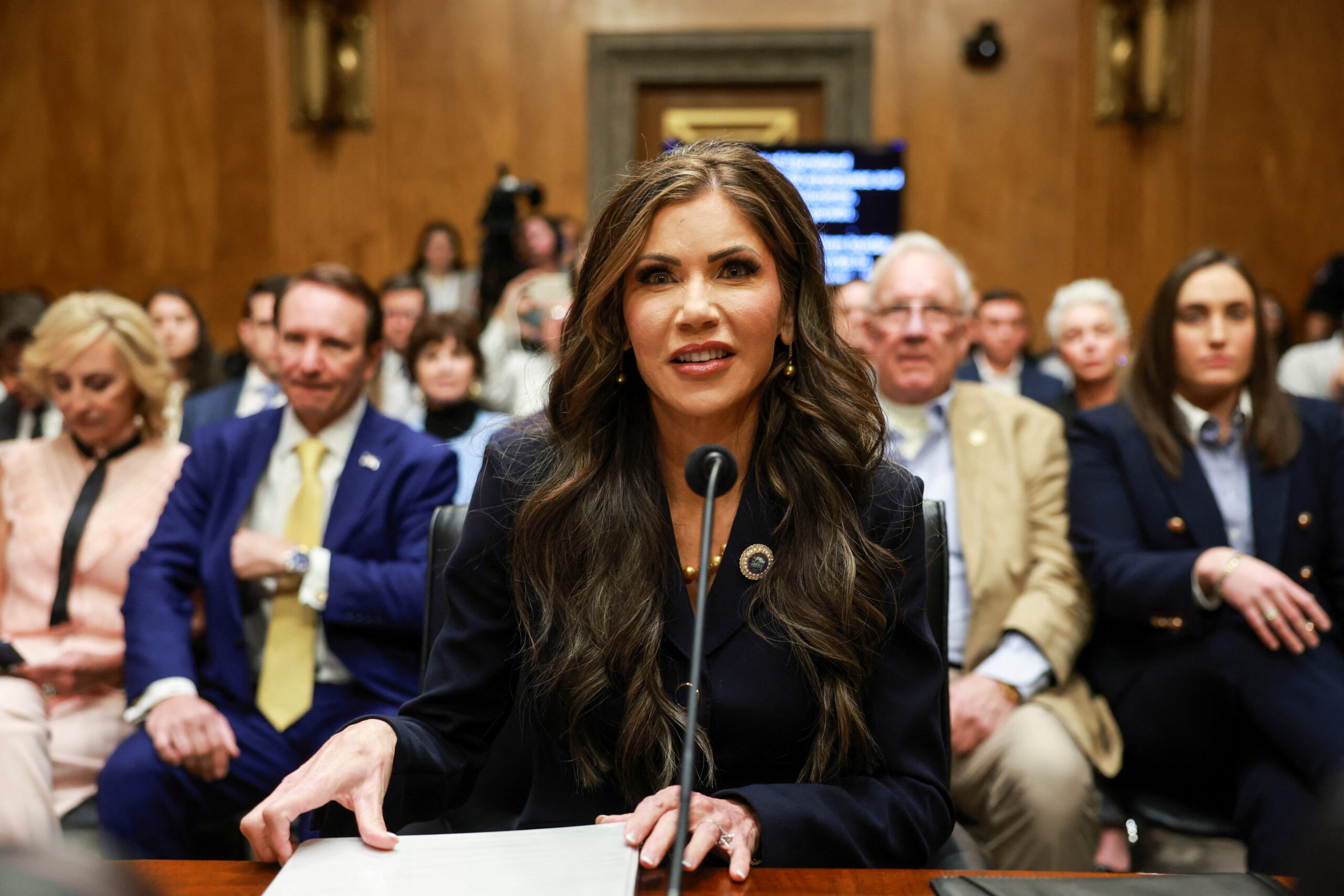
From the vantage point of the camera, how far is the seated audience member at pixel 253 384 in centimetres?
405

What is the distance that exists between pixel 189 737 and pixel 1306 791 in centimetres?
204

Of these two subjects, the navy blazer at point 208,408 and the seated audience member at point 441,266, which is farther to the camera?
the seated audience member at point 441,266

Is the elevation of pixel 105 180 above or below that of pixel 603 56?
below

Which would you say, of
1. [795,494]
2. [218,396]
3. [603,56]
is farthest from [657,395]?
[603,56]

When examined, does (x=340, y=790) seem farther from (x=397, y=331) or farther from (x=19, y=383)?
(x=397, y=331)

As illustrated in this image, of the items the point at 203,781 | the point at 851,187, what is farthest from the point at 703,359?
the point at 851,187

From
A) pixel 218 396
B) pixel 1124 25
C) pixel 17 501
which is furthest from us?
pixel 1124 25

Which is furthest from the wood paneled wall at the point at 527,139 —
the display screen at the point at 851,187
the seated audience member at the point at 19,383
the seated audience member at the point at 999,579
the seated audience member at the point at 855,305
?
the seated audience member at the point at 999,579

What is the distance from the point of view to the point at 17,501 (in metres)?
2.65

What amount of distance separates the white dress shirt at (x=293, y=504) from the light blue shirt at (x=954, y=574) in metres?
1.20

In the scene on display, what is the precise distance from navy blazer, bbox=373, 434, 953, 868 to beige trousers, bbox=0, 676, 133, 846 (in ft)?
2.89

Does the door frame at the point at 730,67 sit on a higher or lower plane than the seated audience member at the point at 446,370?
higher

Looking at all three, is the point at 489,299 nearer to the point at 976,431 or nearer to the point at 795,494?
the point at 976,431

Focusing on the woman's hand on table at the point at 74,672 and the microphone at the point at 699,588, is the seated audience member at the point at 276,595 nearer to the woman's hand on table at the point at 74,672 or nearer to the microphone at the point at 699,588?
the woman's hand on table at the point at 74,672
